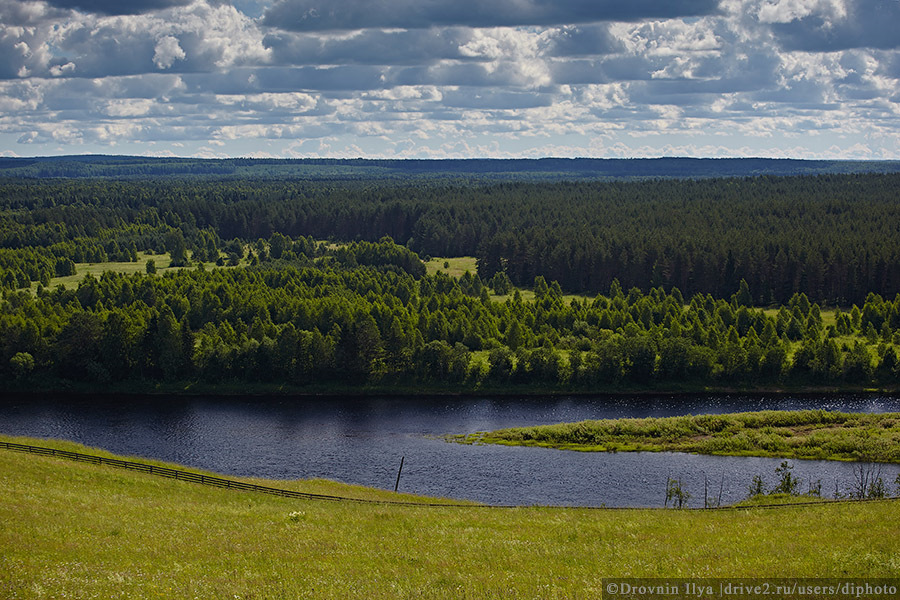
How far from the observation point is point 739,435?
295ft

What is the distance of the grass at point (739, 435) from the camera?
85.7 meters

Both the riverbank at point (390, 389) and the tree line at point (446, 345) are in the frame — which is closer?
the riverbank at point (390, 389)

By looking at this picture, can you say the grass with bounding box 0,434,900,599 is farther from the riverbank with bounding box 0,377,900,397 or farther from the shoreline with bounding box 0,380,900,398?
the riverbank with bounding box 0,377,900,397

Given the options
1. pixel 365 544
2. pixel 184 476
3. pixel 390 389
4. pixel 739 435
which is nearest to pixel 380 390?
pixel 390 389

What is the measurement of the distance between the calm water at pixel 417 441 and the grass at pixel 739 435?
2441mm

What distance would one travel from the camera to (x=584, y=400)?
112562 mm

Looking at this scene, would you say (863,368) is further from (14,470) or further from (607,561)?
(14,470)

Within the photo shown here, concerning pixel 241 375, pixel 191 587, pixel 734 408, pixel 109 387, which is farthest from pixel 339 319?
pixel 191 587

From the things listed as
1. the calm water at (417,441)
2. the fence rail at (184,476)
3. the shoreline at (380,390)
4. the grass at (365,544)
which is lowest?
the shoreline at (380,390)

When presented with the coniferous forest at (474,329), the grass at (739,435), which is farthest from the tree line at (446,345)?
the grass at (739,435)

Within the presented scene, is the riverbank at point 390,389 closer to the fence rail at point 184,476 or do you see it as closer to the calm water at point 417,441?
the calm water at point 417,441

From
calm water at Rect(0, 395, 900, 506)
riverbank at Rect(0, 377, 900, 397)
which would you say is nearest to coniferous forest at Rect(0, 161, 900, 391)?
riverbank at Rect(0, 377, 900, 397)

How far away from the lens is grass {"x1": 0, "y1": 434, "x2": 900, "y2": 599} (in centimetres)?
3528

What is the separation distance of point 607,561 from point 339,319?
97357 mm
